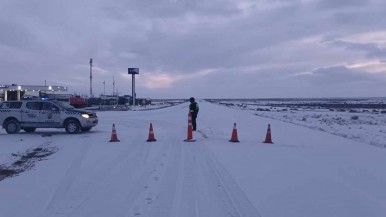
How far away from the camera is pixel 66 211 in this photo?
6.91 m

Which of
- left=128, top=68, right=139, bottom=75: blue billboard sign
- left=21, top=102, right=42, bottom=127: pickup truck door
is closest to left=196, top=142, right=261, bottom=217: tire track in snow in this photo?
left=21, top=102, right=42, bottom=127: pickup truck door

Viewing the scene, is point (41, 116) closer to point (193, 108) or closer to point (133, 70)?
point (193, 108)

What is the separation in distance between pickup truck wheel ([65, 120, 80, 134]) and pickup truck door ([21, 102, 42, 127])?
4.94ft

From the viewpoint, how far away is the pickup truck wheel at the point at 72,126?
858 inches

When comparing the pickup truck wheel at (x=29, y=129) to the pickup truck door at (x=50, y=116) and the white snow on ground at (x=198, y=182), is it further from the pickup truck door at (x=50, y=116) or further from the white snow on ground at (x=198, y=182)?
the white snow on ground at (x=198, y=182)

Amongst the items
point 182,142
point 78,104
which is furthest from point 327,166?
point 78,104

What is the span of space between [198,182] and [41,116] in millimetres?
15012

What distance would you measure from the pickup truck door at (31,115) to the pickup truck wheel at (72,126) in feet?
4.94

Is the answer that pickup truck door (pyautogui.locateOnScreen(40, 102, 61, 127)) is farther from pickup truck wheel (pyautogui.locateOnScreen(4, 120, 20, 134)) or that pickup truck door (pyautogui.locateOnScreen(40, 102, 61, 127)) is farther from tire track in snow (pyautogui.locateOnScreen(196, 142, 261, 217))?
tire track in snow (pyautogui.locateOnScreen(196, 142, 261, 217))

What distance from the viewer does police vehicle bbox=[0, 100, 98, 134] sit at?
71.7 ft

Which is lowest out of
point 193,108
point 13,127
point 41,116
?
point 13,127

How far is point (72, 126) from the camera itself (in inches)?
859

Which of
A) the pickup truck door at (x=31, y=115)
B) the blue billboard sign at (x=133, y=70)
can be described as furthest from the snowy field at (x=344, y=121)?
the blue billboard sign at (x=133, y=70)

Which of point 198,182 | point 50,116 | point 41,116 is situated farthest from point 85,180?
point 41,116
